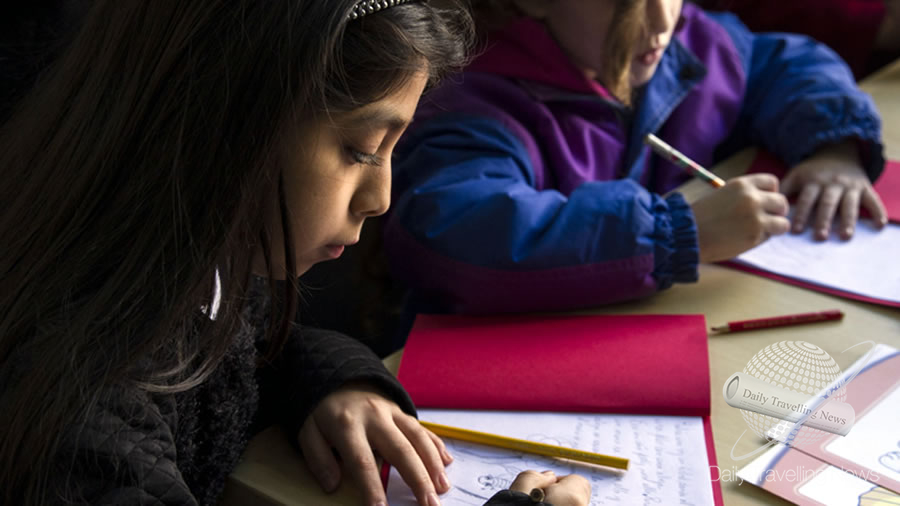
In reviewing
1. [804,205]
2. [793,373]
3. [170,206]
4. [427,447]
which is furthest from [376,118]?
[804,205]

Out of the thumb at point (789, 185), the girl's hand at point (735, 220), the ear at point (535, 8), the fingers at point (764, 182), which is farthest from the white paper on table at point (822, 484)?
the ear at point (535, 8)

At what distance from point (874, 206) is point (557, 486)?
684 millimetres

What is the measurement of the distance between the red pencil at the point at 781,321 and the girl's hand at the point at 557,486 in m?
0.29

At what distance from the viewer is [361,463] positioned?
693mm

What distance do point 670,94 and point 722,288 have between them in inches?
16.2

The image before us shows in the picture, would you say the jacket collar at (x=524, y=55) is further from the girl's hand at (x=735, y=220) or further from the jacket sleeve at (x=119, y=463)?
the jacket sleeve at (x=119, y=463)

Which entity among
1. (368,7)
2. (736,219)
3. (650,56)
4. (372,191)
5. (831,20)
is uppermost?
(368,7)

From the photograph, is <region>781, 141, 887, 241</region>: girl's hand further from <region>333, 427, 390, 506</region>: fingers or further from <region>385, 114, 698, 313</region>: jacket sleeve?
<region>333, 427, 390, 506</region>: fingers

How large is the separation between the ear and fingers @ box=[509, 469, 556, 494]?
67 centimetres

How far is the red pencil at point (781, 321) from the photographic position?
880 mm

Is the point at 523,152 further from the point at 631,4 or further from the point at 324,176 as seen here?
the point at 324,176

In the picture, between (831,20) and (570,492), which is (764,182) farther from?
(831,20)

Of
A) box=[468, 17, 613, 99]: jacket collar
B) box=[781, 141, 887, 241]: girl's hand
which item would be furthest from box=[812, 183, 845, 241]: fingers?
box=[468, 17, 613, 99]: jacket collar

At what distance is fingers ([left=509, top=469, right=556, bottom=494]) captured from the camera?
66 cm
